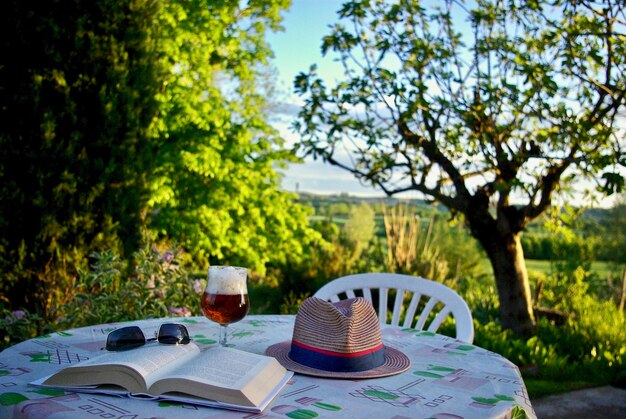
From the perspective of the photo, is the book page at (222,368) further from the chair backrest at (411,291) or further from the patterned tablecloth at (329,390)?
the chair backrest at (411,291)

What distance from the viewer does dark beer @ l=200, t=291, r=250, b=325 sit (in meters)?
1.59

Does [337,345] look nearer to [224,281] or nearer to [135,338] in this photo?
[224,281]

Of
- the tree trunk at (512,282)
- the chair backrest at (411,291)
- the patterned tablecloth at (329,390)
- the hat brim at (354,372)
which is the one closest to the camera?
the patterned tablecloth at (329,390)

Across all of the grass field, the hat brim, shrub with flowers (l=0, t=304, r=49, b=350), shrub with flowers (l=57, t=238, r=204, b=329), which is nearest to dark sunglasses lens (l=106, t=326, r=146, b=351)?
the hat brim

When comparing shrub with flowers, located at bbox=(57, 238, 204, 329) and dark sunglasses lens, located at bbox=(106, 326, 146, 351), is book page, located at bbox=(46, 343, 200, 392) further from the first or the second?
shrub with flowers, located at bbox=(57, 238, 204, 329)

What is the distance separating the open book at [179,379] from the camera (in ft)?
3.98

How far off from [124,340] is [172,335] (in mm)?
116

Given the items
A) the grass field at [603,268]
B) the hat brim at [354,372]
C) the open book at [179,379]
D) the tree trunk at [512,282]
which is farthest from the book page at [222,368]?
the grass field at [603,268]

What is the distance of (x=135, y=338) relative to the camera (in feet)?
5.08

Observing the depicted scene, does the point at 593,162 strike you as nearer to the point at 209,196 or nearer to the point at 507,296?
the point at 507,296

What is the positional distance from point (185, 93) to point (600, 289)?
5.36 meters

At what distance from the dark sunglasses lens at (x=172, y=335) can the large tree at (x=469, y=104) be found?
115 inches

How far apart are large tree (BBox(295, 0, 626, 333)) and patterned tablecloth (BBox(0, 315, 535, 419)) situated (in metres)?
2.55

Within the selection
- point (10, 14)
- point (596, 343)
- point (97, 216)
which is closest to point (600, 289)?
point (596, 343)
